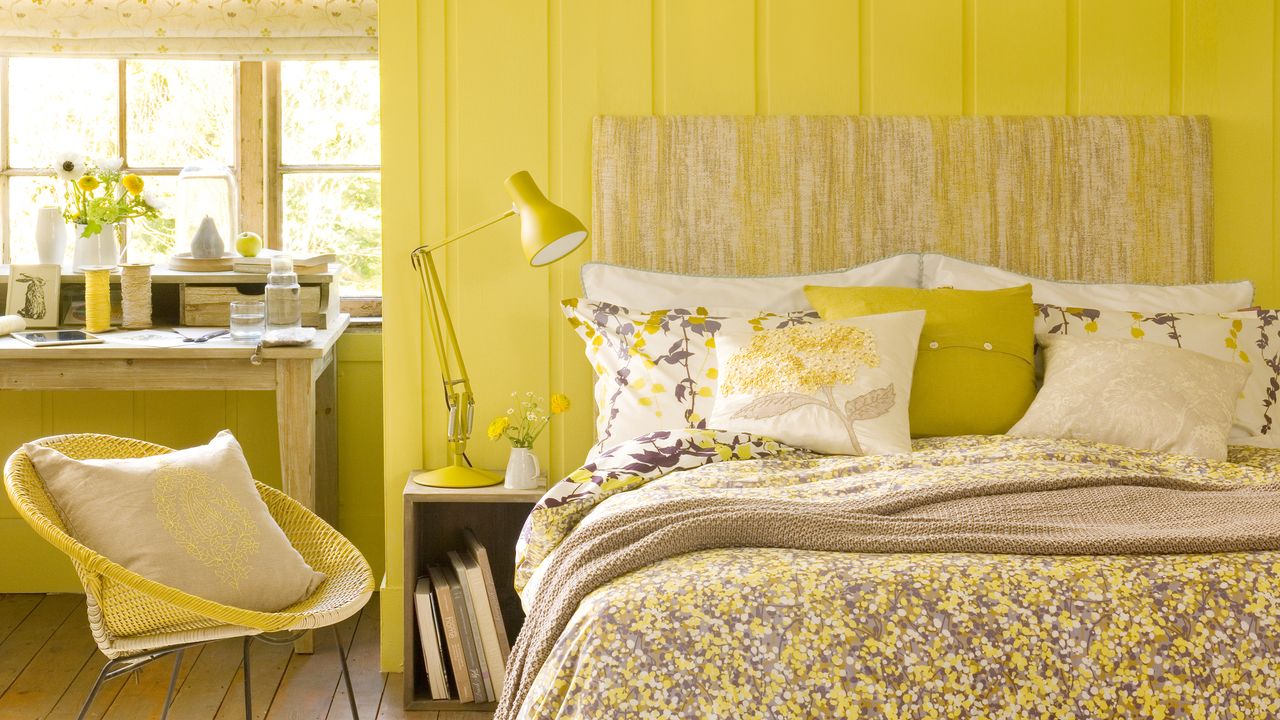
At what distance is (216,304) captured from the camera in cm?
324

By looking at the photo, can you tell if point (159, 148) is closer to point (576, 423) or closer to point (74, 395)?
point (74, 395)

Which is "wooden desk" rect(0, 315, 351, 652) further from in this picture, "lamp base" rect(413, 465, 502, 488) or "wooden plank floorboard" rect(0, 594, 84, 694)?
"wooden plank floorboard" rect(0, 594, 84, 694)

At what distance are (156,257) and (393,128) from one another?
1.17 m

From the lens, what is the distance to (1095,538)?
63.7 inches

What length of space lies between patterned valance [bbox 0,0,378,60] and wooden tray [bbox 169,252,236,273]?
2.14 ft

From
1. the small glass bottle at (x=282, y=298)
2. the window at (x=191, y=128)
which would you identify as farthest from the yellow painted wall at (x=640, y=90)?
the window at (x=191, y=128)

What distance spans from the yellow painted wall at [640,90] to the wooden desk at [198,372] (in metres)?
0.23

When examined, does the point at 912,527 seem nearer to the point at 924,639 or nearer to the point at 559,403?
the point at 924,639

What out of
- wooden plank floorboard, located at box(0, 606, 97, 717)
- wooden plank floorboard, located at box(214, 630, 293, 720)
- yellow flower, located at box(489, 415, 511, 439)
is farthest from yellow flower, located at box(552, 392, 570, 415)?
wooden plank floorboard, located at box(0, 606, 97, 717)

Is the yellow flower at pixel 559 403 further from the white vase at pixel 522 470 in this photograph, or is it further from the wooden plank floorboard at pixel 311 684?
the wooden plank floorboard at pixel 311 684

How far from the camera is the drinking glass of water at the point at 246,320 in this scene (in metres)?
2.99

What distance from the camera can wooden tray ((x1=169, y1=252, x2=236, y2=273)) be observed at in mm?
3305

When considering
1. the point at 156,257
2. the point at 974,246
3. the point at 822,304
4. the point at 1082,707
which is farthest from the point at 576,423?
the point at 1082,707

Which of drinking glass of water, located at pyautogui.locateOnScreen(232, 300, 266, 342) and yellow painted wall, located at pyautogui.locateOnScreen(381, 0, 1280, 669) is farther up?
yellow painted wall, located at pyautogui.locateOnScreen(381, 0, 1280, 669)
